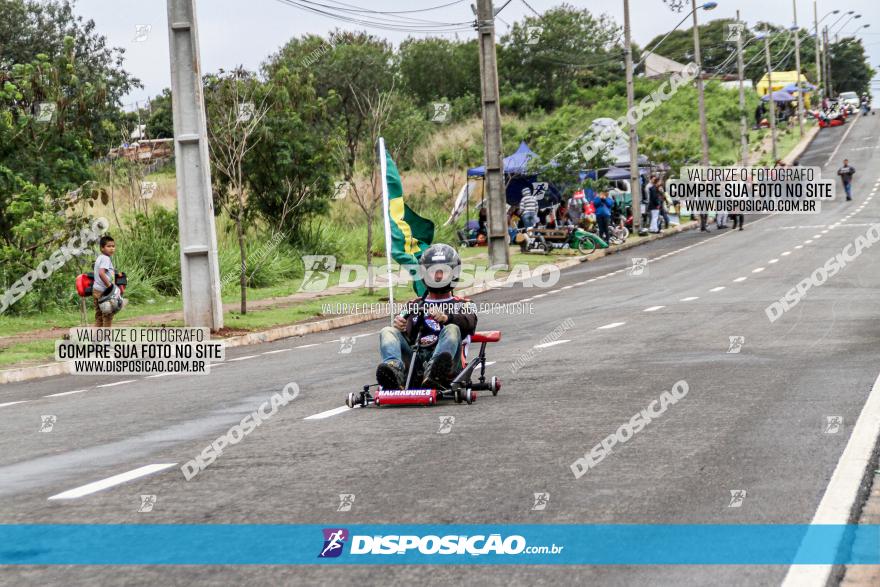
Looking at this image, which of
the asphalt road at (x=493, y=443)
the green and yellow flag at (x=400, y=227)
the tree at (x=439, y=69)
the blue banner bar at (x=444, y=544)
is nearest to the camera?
the blue banner bar at (x=444, y=544)

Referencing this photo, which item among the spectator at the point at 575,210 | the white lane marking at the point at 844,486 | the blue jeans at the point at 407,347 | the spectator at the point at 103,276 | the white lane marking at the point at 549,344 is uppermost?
the spectator at the point at 575,210

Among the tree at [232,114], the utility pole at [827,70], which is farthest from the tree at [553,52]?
the tree at [232,114]

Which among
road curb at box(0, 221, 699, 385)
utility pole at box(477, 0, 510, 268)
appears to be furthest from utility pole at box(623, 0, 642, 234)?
utility pole at box(477, 0, 510, 268)

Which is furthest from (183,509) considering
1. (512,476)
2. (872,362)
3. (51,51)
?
(51,51)

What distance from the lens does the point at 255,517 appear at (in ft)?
22.1

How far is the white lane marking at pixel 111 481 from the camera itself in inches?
299

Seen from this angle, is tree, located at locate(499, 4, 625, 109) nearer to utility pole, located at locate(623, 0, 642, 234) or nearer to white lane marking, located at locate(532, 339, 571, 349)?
utility pole, located at locate(623, 0, 642, 234)

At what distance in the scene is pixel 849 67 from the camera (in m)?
168

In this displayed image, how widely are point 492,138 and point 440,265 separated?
967 inches

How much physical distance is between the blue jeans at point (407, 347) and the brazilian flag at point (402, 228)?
2150mm

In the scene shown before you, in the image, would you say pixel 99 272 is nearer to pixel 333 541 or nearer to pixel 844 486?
pixel 333 541

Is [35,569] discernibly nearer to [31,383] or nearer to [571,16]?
[31,383]

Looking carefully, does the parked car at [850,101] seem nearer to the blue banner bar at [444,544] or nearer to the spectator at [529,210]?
the spectator at [529,210]

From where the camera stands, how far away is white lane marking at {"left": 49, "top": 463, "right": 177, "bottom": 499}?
24.9 ft
